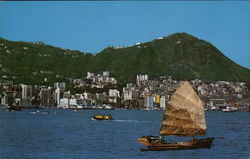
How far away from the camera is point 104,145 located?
54.2 meters

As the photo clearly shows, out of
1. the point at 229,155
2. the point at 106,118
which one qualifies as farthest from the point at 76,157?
the point at 106,118

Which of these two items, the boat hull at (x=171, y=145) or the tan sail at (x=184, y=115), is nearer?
the boat hull at (x=171, y=145)

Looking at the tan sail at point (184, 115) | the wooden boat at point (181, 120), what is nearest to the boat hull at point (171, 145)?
the wooden boat at point (181, 120)

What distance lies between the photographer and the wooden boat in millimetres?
43688

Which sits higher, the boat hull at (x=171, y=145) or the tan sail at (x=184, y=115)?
the tan sail at (x=184, y=115)

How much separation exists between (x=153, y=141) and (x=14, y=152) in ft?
42.3

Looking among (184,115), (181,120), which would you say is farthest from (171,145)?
(184,115)

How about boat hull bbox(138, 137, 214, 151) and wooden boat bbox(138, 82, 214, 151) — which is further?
wooden boat bbox(138, 82, 214, 151)

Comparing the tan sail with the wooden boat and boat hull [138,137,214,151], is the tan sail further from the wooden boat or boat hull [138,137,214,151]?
boat hull [138,137,214,151]

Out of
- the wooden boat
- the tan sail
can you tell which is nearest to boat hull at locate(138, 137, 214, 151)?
the wooden boat

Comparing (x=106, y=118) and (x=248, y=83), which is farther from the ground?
(x=248, y=83)

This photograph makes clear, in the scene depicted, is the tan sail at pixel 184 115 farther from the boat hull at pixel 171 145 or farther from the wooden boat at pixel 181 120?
the boat hull at pixel 171 145

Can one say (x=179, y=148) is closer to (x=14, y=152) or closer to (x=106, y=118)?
(x=14, y=152)

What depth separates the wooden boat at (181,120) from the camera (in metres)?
43.7
